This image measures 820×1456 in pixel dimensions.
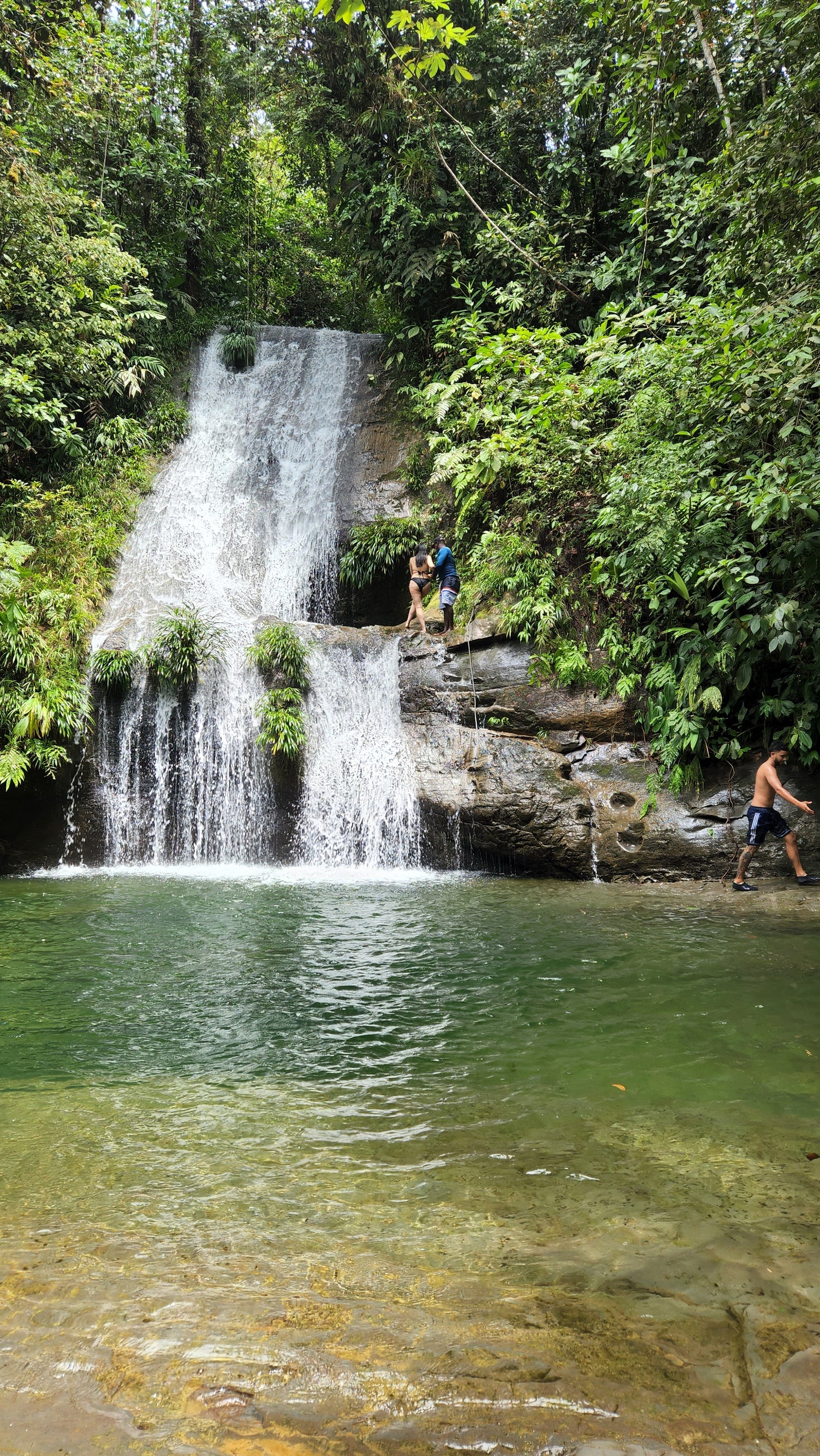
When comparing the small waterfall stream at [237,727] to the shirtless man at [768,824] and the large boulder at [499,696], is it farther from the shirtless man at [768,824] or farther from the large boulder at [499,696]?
the shirtless man at [768,824]

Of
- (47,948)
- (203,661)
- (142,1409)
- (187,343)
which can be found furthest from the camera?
(187,343)

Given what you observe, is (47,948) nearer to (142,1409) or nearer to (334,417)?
(142,1409)

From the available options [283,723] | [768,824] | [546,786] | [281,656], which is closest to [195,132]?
[281,656]

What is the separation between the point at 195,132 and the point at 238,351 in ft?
24.0

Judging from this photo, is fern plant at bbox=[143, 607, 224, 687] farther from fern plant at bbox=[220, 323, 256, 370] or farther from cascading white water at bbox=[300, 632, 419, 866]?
fern plant at bbox=[220, 323, 256, 370]

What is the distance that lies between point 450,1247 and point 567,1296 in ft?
1.46

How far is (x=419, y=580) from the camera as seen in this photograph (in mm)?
12953

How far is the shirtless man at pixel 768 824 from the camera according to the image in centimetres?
859

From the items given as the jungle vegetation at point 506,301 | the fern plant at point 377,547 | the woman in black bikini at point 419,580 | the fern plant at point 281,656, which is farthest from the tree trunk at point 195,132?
the fern plant at point 281,656

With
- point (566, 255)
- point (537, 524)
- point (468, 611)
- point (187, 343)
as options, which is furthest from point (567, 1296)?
point (187, 343)

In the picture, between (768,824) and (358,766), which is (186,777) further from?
(768,824)

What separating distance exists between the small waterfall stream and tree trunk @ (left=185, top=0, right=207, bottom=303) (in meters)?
10.5

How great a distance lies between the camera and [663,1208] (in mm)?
2660

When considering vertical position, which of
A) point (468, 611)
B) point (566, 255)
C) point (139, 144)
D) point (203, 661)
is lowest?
point (203, 661)
